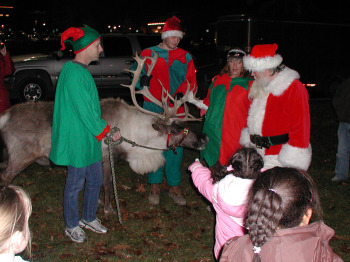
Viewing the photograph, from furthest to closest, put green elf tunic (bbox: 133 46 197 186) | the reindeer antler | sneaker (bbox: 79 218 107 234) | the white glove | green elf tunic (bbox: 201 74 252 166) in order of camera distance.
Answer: green elf tunic (bbox: 133 46 197 186) → the reindeer antler → the white glove → sneaker (bbox: 79 218 107 234) → green elf tunic (bbox: 201 74 252 166)

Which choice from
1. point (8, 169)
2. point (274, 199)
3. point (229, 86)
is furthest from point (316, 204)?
point (8, 169)

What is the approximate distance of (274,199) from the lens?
1906mm

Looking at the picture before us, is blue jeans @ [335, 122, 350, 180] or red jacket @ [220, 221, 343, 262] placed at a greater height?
red jacket @ [220, 221, 343, 262]

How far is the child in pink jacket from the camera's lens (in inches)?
104

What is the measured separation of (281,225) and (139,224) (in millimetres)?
3208

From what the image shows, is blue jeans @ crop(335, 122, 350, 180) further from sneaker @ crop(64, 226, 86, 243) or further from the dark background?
the dark background

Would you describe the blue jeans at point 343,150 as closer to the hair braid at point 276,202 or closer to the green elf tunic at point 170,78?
the green elf tunic at point 170,78

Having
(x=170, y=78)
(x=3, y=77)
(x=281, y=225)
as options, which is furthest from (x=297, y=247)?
(x=3, y=77)

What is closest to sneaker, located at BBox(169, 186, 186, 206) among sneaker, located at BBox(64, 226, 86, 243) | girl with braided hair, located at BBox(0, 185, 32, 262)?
sneaker, located at BBox(64, 226, 86, 243)

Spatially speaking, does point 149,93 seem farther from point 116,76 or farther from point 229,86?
point 116,76

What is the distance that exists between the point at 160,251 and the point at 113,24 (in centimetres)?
3770

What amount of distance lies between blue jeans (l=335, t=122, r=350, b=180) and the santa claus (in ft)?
10.4

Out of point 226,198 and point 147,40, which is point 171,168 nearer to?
point 226,198

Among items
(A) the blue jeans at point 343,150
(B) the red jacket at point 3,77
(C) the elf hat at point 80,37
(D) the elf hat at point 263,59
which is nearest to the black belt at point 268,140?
(D) the elf hat at point 263,59
